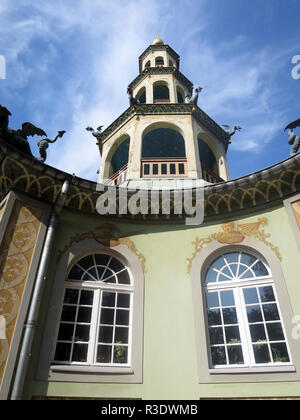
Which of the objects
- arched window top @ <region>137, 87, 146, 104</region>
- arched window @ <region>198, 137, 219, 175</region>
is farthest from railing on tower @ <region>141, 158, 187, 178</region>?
arched window top @ <region>137, 87, 146, 104</region>

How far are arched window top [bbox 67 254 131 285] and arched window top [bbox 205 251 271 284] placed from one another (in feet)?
6.98

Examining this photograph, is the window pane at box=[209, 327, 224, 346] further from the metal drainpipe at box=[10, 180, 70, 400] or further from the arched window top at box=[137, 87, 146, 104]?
the arched window top at box=[137, 87, 146, 104]

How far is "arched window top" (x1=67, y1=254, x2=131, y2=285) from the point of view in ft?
23.8

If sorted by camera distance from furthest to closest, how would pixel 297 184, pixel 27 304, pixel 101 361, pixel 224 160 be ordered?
pixel 224 160, pixel 297 184, pixel 101 361, pixel 27 304

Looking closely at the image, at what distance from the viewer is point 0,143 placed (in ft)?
20.1

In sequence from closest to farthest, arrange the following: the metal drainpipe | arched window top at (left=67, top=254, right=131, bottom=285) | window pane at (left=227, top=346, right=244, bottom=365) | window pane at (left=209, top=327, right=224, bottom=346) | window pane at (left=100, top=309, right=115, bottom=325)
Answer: the metal drainpipe → window pane at (left=227, top=346, right=244, bottom=365) → window pane at (left=209, top=327, right=224, bottom=346) → window pane at (left=100, top=309, right=115, bottom=325) → arched window top at (left=67, top=254, right=131, bottom=285)

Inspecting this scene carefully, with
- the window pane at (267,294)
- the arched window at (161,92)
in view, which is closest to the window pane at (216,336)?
the window pane at (267,294)

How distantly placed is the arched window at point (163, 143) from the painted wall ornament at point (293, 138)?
5884 mm

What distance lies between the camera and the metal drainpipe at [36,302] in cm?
522

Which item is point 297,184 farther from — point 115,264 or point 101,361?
point 101,361

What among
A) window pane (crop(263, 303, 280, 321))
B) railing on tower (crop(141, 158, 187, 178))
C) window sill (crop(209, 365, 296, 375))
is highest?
railing on tower (crop(141, 158, 187, 178))

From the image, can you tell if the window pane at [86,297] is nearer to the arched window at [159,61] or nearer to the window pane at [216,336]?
the window pane at [216,336]
